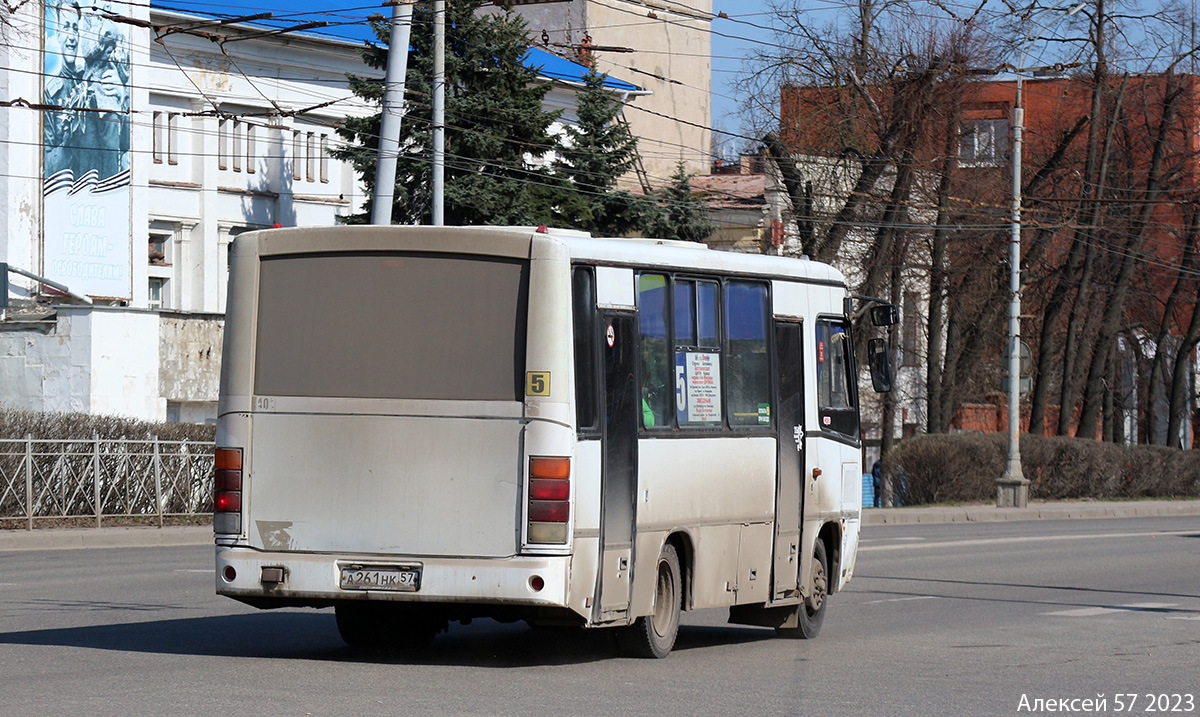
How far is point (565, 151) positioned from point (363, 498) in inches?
1159

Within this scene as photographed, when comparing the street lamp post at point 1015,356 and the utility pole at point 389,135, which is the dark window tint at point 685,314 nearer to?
the utility pole at point 389,135

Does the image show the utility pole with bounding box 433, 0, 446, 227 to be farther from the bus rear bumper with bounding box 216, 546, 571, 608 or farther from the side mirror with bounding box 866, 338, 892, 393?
the bus rear bumper with bounding box 216, 546, 571, 608

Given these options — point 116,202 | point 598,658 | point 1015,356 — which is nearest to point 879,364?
point 598,658

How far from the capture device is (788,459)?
12953 millimetres

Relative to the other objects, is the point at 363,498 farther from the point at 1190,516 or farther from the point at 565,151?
the point at 1190,516

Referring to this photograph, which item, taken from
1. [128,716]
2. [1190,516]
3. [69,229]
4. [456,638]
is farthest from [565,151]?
[128,716]

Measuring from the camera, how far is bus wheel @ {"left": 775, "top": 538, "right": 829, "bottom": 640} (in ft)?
44.3

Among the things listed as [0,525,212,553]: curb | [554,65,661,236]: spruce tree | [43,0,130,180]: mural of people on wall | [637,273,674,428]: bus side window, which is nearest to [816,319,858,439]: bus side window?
[637,273,674,428]: bus side window

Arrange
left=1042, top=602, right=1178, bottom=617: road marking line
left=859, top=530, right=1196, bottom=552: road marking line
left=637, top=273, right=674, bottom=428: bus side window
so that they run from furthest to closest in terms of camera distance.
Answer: left=859, top=530, right=1196, bottom=552: road marking line, left=1042, top=602, right=1178, bottom=617: road marking line, left=637, top=273, right=674, bottom=428: bus side window

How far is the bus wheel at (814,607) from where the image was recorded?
44.3ft

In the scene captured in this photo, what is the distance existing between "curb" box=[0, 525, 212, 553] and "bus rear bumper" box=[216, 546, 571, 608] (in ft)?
45.4

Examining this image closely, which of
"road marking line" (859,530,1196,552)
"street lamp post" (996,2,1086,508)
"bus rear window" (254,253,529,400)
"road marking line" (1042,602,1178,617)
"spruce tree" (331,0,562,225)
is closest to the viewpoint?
"bus rear window" (254,253,529,400)

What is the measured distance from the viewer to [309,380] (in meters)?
10.8

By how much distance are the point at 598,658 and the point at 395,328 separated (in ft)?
8.72
